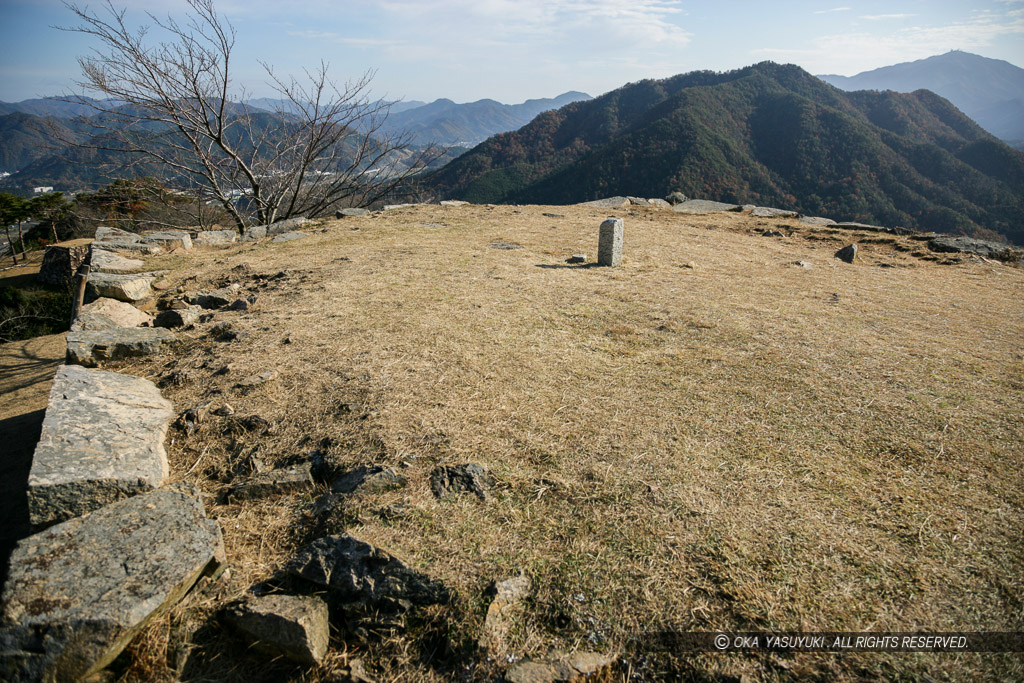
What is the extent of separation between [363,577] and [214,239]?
992 cm

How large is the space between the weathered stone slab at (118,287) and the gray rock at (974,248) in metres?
14.4

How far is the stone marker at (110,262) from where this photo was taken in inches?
276

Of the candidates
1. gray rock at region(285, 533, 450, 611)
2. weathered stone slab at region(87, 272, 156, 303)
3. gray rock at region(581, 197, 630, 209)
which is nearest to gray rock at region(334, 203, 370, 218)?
weathered stone slab at region(87, 272, 156, 303)

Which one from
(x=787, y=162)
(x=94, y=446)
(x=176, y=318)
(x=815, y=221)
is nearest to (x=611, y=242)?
(x=176, y=318)

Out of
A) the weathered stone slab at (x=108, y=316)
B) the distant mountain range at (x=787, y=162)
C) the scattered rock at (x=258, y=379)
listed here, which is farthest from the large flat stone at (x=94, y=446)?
the distant mountain range at (x=787, y=162)

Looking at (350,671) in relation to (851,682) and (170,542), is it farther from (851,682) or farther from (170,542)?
(851,682)

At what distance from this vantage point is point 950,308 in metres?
6.38

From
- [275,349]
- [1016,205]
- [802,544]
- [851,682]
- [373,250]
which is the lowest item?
[851,682]

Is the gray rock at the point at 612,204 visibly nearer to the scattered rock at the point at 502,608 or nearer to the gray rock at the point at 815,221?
the gray rock at the point at 815,221

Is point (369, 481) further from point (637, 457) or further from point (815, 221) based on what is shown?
point (815, 221)

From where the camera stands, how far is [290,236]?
1000cm

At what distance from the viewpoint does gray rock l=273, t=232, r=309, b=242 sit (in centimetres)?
980

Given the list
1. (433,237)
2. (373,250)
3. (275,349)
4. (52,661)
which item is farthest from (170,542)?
(433,237)

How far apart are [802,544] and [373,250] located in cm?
796
